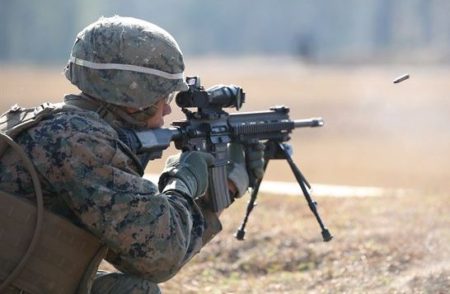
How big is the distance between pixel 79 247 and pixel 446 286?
7.89 feet

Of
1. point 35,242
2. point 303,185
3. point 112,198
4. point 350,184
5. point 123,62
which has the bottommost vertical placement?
point 350,184

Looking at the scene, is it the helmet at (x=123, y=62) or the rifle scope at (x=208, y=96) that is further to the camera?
the rifle scope at (x=208, y=96)

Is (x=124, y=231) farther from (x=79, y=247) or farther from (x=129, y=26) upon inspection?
(x=129, y=26)

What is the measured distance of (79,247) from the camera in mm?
3521

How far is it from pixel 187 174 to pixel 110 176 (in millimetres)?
469

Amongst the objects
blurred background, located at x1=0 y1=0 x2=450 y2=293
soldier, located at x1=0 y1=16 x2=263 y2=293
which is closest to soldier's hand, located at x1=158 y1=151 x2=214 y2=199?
soldier, located at x1=0 y1=16 x2=263 y2=293

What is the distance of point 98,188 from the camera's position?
3.41 metres

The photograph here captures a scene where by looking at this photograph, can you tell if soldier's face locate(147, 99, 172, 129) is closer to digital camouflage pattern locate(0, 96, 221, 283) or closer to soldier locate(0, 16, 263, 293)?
soldier locate(0, 16, 263, 293)

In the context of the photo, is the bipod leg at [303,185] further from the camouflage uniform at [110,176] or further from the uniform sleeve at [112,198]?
the uniform sleeve at [112,198]

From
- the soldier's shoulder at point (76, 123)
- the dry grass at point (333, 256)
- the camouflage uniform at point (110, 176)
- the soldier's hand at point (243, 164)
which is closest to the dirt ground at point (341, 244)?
the dry grass at point (333, 256)

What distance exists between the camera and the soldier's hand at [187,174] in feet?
12.4

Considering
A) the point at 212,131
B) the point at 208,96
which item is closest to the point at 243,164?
the point at 212,131

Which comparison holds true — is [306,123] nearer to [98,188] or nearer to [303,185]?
[303,185]

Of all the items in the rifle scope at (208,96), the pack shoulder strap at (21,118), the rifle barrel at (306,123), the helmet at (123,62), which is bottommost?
the rifle barrel at (306,123)
